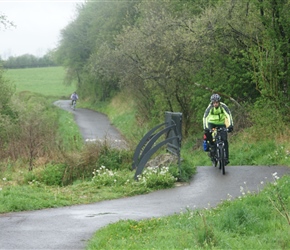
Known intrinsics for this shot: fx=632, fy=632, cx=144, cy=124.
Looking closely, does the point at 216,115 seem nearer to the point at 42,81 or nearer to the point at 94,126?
the point at 94,126

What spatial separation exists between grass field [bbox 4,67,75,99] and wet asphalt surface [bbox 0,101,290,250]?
251ft

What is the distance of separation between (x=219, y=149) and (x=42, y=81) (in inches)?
4022

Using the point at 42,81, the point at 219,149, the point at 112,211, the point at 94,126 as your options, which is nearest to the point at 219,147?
the point at 219,149

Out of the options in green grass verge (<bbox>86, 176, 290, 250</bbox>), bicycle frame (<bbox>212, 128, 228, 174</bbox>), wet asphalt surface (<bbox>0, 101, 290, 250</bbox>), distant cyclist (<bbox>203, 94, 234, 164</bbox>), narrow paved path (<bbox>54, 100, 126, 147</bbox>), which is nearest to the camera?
green grass verge (<bbox>86, 176, 290, 250</bbox>)

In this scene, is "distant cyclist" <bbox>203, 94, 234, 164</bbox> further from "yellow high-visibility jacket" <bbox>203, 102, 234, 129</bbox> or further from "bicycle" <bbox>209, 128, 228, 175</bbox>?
"bicycle" <bbox>209, 128, 228, 175</bbox>

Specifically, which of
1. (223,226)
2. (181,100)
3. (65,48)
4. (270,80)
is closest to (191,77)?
(181,100)

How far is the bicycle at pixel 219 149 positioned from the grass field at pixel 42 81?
74.6 metres

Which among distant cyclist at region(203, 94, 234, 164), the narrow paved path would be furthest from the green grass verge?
the narrow paved path

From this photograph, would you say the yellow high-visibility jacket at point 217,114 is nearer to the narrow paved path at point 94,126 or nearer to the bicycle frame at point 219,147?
the bicycle frame at point 219,147

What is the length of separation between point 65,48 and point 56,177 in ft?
197

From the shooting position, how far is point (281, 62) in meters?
20.6

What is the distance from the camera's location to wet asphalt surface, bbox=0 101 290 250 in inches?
337

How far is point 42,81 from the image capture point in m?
114

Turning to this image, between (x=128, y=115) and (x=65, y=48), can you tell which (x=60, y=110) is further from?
(x=128, y=115)
